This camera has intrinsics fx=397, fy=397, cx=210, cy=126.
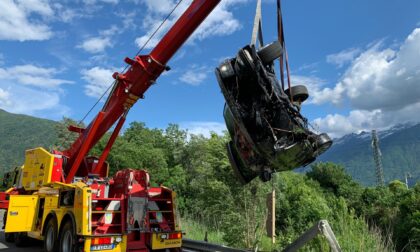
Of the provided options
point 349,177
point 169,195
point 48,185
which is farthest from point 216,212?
point 349,177

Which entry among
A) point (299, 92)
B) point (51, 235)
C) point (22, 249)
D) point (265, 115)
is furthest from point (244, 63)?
point (22, 249)

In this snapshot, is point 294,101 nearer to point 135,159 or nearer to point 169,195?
point 169,195

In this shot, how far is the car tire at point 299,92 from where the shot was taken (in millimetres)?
6633

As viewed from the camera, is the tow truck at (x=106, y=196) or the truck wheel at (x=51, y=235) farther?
the truck wheel at (x=51, y=235)

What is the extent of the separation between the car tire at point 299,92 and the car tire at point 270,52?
73 cm

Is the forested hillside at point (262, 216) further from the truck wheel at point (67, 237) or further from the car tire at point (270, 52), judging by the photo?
the truck wheel at point (67, 237)

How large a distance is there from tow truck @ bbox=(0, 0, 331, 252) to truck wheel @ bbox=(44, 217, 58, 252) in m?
0.03

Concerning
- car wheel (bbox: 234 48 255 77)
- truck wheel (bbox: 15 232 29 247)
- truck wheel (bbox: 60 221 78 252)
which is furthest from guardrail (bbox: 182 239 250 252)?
truck wheel (bbox: 15 232 29 247)

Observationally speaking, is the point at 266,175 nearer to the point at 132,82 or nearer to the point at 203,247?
the point at 203,247

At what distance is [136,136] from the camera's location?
195 feet

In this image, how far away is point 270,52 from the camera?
620 cm

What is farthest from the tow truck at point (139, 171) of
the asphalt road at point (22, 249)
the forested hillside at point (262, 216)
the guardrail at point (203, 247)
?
the forested hillside at point (262, 216)

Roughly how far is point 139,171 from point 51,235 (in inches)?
113

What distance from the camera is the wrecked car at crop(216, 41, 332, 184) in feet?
19.4
